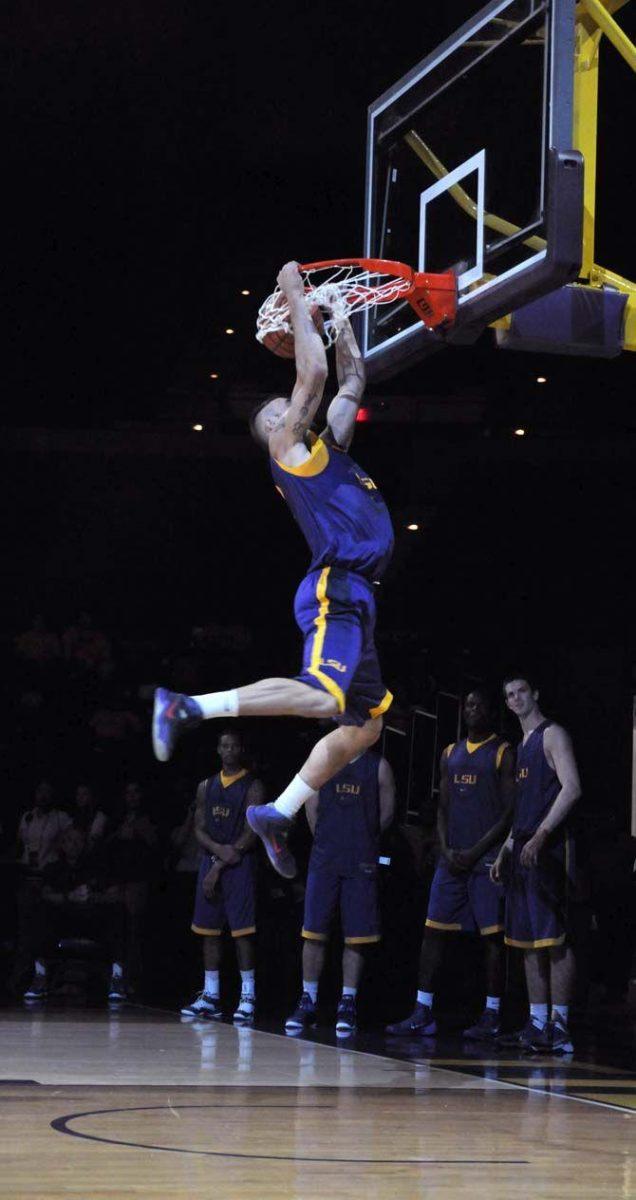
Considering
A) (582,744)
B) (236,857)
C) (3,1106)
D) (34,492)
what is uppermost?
(34,492)

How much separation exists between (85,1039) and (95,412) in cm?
1213

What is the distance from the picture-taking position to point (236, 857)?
429 inches

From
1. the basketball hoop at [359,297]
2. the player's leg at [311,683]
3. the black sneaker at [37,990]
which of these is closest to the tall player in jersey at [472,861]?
the black sneaker at [37,990]

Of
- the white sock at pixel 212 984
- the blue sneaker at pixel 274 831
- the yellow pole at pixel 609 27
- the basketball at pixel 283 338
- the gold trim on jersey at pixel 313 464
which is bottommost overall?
the white sock at pixel 212 984

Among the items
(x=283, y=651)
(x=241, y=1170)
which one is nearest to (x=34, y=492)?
(x=283, y=651)

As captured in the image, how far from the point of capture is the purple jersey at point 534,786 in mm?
9609

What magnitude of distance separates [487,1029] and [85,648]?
848cm

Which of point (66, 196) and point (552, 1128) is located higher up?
point (66, 196)

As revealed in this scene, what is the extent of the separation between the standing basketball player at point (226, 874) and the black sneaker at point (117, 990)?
1.37 meters

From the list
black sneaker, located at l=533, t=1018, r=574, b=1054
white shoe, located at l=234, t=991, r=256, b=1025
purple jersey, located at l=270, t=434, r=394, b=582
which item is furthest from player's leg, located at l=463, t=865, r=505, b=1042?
purple jersey, located at l=270, t=434, r=394, b=582

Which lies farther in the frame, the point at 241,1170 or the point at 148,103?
the point at 148,103

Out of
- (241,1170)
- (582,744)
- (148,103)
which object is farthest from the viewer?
(582,744)

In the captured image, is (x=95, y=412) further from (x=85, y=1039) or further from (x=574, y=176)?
(x=574, y=176)

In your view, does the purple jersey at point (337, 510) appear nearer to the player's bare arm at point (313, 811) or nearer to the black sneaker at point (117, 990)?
the player's bare arm at point (313, 811)
